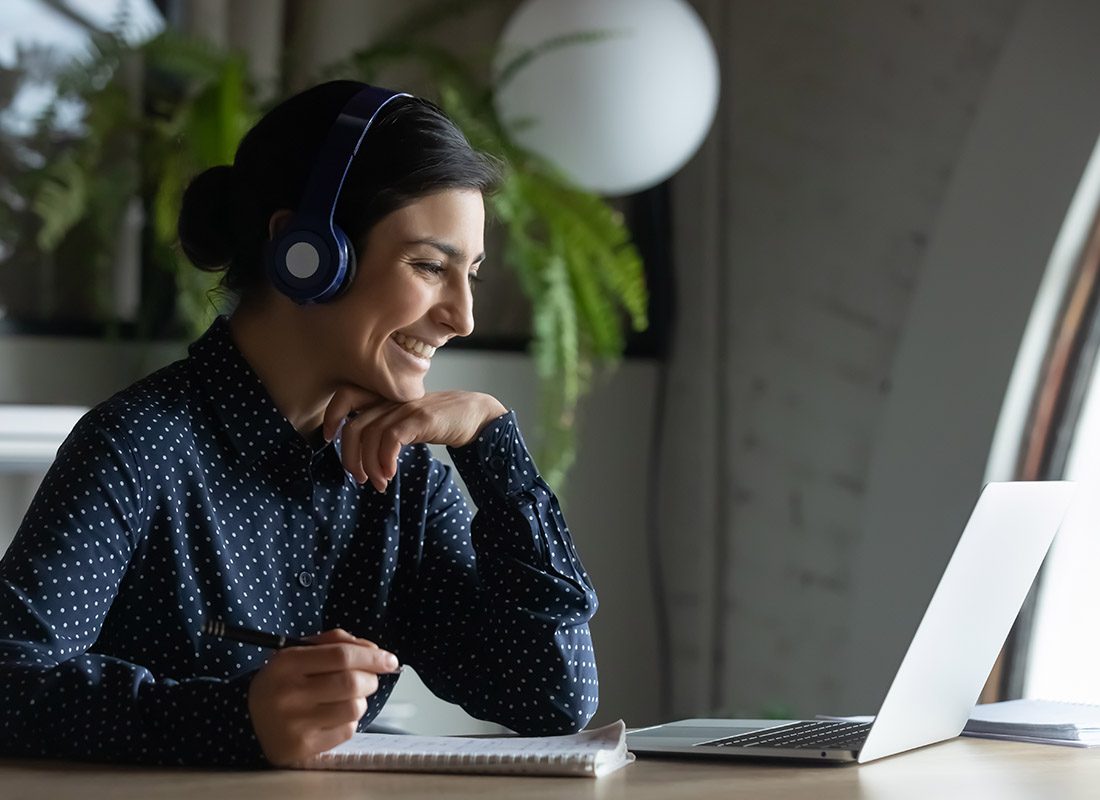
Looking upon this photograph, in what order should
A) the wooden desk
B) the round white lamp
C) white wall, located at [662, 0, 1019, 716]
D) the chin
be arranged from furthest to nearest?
1. white wall, located at [662, 0, 1019, 716]
2. the round white lamp
3. the chin
4. the wooden desk

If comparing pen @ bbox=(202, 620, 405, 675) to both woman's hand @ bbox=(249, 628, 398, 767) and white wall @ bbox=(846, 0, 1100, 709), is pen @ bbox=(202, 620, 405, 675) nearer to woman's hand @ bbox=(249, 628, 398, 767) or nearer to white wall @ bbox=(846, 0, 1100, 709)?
woman's hand @ bbox=(249, 628, 398, 767)

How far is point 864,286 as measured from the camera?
251cm

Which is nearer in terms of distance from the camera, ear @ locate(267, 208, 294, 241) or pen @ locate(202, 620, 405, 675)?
pen @ locate(202, 620, 405, 675)

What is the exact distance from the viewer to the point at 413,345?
1.38m

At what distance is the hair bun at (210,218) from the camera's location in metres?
1.42

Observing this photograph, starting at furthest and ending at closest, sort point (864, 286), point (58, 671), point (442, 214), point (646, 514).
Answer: point (646, 514)
point (864, 286)
point (442, 214)
point (58, 671)

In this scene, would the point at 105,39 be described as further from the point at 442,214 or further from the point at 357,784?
the point at 357,784

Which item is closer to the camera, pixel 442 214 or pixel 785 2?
pixel 442 214

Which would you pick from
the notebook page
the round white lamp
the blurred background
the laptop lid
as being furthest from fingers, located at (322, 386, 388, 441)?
the round white lamp

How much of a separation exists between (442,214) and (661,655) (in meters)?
1.77

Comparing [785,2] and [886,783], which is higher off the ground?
[785,2]

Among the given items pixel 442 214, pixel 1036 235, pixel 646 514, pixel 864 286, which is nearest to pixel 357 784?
pixel 442 214

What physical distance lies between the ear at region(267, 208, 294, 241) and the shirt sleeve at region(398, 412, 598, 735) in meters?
0.27

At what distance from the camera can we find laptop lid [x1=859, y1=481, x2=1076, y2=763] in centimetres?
103
